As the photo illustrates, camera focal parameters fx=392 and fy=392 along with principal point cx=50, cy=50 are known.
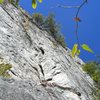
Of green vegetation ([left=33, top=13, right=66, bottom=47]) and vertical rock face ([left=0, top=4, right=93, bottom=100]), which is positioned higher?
green vegetation ([left=33, top=13, right=66, bottom=47])

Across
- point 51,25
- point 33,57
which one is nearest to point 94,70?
point 51,25

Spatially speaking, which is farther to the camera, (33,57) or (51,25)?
(51,25)

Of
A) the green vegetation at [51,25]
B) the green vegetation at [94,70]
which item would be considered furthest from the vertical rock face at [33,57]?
the green vegetation at [51,25]

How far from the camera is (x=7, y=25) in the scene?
63.8 ft

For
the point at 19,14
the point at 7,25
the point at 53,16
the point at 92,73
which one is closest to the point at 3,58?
the point at 7,25

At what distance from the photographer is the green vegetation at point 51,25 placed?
26.7 meters

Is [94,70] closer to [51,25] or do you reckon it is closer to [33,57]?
[51,25]

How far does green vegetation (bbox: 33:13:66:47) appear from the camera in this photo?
1053 inches

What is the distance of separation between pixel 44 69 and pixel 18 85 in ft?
30.8

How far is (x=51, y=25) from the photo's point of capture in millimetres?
27797

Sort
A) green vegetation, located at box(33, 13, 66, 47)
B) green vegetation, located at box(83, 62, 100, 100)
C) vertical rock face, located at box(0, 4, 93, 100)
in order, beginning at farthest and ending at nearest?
green vegetation, located at box(33, 13, 66, 47) → green vegetation, located at box(83, 62, 100, 100) → vertical rock face, located at box(0, 4, 93, 100)

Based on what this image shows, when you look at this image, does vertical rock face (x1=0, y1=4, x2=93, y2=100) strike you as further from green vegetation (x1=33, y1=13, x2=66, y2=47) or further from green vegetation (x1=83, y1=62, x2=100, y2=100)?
green vegetation (x1=33, y1=13, x2=66, y2=47)

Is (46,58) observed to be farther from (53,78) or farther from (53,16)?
(53,16)

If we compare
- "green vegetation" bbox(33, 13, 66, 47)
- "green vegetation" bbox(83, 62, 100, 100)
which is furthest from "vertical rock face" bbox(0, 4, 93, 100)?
"green vegetation" bbox(33, 13, 66, 47)
